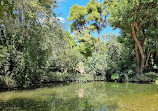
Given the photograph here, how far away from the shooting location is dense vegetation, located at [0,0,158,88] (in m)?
6.22

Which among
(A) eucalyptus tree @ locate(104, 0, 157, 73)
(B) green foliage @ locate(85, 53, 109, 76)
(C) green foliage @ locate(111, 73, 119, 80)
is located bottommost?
(C) green foliage @ locate(111, 73, 119, 80)

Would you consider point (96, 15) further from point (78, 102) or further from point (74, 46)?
point (78, 102)

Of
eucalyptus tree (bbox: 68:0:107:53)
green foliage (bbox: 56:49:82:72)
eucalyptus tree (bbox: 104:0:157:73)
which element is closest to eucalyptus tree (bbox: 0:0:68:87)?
green foliage (bbox: 56:49:82:72)

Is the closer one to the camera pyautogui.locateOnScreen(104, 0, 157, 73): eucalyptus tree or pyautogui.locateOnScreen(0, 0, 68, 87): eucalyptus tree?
pyautogui.locateOnScreen(0, 0, 68, 87): eucalyptus tree

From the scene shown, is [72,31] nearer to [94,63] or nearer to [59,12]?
[94,63]

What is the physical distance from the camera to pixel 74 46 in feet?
85.9

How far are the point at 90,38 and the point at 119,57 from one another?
27.9 feet

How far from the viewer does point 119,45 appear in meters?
18.2

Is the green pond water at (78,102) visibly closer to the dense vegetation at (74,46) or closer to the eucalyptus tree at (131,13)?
the dense vegetation at (74,46)

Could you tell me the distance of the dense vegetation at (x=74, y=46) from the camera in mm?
6219

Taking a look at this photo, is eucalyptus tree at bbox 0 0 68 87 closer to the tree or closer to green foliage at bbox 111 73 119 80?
green foliage at bbox 111 73 119 80

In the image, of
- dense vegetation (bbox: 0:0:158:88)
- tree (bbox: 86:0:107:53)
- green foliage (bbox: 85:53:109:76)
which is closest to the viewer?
dense vegetation (bbox: 0:0:158:88)

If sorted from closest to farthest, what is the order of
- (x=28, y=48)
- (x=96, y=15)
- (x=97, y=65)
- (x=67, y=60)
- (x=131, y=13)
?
(x=28, y=48) < (x=131, y=13) < (x=67, y=60) < (x=97, y=65) < (x=96, y=15)

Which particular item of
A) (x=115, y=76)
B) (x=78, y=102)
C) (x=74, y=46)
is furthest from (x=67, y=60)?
(x=74, y=46)
